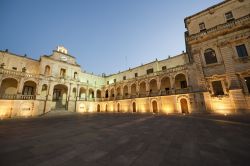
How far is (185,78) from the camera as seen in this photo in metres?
22.9

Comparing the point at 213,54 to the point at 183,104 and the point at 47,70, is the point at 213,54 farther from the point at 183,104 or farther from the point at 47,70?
the point at 47,70

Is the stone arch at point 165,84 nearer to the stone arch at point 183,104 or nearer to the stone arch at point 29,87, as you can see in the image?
the stone arch at point 183,104

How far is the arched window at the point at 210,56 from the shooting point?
56.0 ft

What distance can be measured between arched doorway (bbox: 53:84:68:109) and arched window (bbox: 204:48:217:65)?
31172 mm

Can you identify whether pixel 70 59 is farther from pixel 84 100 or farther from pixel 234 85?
pixel 234 85

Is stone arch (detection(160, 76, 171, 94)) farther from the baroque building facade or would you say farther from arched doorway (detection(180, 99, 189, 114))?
arched doorway (detection(180, 99, 189, 114))

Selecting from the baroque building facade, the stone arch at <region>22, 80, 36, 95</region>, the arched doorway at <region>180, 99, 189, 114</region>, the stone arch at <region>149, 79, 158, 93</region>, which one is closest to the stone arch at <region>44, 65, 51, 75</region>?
the baroque building facade

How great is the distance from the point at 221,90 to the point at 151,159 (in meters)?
18.4

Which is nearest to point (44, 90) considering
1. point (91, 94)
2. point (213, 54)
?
point (91, 94)

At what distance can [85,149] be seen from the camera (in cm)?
385

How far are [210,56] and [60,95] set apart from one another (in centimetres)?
3408

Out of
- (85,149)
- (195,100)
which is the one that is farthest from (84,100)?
(85,149)

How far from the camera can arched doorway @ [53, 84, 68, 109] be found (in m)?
28.3

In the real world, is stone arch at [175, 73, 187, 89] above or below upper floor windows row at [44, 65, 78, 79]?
below
